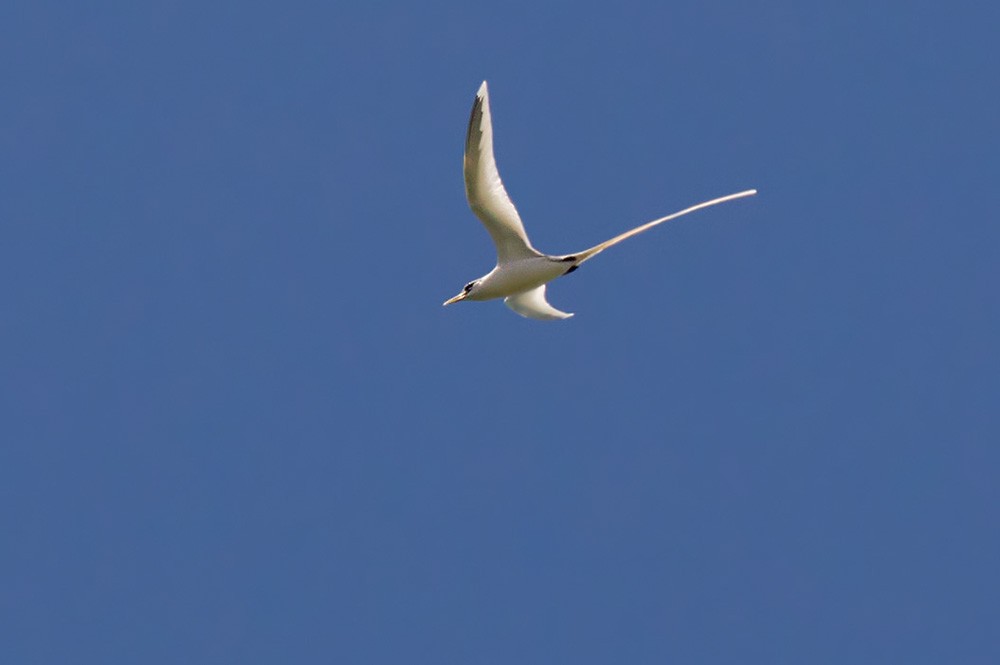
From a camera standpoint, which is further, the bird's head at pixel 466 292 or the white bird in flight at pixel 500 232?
the bird's head at pixel 466 292

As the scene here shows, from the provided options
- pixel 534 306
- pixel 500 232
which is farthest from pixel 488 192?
pixel 534 306

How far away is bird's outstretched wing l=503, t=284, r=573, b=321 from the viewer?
21.8m

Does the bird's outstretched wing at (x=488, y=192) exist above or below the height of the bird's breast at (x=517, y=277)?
above

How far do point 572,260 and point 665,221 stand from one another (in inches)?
83.5

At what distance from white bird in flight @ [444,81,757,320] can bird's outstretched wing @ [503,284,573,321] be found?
20.4 inches

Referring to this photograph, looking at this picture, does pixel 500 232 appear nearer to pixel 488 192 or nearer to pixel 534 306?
pixel 488 192

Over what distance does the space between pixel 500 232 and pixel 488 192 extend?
29.8 inches

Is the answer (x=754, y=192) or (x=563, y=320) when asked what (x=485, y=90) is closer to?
(x=754, y=192)

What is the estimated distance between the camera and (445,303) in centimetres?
2112

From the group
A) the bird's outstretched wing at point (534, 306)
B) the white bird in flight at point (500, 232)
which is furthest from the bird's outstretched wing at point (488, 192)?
the bird's outstretched wing at point (534, 306)

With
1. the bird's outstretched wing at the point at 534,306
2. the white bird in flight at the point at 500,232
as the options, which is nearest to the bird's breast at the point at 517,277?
the white bird in flight at the point at 500,232

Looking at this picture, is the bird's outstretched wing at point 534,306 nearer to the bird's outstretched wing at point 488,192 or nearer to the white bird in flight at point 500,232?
the white bird in flight at point 500,232

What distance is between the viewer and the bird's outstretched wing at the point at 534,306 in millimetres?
21844

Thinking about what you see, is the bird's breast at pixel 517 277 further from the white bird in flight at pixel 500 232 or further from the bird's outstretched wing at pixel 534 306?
the bird's outstretched wing at pixel 534 306
